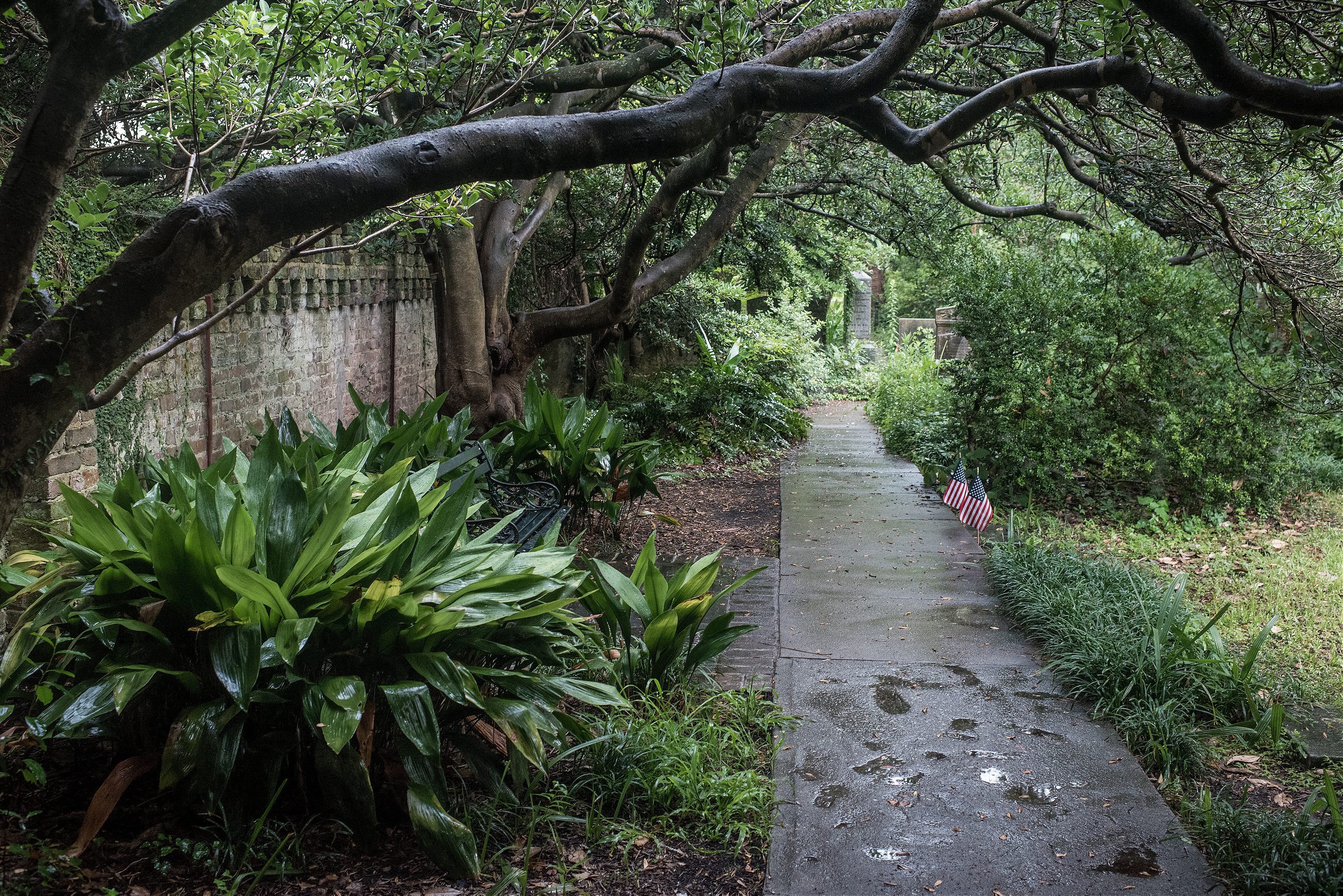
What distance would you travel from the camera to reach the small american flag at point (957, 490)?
7.71 meters

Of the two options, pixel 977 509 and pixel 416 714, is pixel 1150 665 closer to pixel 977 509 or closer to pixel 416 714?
pixel 977 509

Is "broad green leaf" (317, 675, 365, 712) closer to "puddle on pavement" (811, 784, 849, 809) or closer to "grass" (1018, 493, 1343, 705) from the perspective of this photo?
"puddle on pavement" (811, 784, 849, 809)

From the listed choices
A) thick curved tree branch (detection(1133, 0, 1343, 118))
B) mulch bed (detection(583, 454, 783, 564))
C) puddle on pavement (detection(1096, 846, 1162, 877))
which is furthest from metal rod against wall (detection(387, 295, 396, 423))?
thick curved tree branch (detection(1133, 0, 1343, 118))

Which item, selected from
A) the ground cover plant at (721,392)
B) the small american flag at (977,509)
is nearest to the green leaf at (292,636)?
the small american flag at (977,509)

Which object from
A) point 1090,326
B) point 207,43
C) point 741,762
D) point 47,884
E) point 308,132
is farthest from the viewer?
point 1090,326

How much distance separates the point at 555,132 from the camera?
2.72 meters

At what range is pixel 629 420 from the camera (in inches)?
465

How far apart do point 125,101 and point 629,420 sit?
6181mm

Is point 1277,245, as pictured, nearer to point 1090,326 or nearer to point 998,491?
point 1090,326

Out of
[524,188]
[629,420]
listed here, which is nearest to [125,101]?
[524,188]

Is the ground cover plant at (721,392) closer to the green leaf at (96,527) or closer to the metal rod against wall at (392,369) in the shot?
the metal rod against wall at (392,369)

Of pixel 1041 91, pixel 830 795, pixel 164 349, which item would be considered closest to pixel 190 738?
pixel 164 349

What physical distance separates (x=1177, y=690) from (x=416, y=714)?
11.6 ft

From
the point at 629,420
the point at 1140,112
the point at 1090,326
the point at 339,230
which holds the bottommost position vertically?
the point at 629,420
